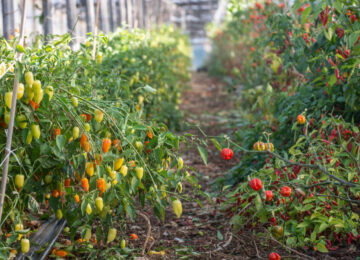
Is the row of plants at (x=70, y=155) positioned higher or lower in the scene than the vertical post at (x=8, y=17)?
lower

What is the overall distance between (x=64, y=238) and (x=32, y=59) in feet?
3.48

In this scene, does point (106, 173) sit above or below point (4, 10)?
below

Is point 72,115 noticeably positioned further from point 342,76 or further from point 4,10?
point 4,10

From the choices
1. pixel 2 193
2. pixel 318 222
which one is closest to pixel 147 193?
pixel 2 193

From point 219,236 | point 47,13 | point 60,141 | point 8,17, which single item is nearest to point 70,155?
point 60,141

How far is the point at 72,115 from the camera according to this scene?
1.70 metres

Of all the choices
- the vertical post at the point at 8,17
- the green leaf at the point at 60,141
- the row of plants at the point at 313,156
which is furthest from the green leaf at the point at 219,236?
the vertical post at the point at 8,17

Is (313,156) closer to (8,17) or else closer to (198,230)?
(198,230)

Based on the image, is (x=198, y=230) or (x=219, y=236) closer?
(x=219, y=236)

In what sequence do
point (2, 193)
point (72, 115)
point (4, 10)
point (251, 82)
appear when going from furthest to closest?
point (251, 82)
point (4, 10)
point (72, 115)
point (2, 193)

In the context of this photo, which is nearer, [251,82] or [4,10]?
[4,10]

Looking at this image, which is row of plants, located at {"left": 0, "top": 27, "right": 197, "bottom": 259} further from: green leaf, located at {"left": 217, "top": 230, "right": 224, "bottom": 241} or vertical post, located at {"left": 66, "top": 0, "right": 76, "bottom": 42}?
vertical post, located at {"left": 66, "top": 0, "right": 76, "bottom": 42}

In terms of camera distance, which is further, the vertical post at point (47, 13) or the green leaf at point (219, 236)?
the vertical post at point (47, 13)

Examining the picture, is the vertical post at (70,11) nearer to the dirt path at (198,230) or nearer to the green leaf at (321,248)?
the dirt path at (198,230)
